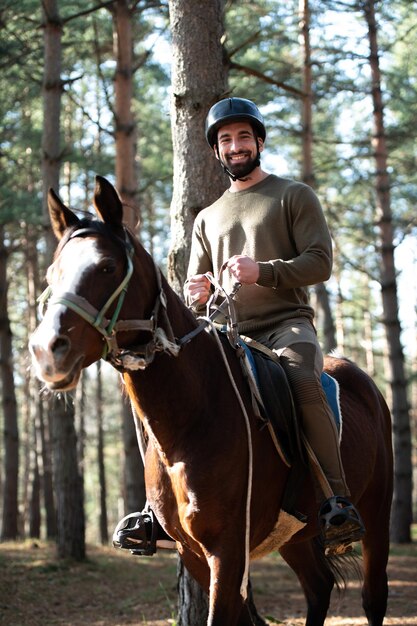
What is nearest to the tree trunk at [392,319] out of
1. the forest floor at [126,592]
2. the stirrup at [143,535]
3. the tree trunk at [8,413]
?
the forest floor at [126,592]

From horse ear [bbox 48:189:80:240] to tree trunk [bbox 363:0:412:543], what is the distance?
1341cm

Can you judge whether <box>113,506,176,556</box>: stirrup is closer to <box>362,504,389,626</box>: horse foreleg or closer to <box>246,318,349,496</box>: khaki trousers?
<box>246,318,349,496</box>: khaki trousers

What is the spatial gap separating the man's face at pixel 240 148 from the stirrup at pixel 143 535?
7.36 ft

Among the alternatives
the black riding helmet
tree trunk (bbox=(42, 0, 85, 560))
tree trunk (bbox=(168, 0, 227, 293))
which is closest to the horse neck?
the black riding helmet

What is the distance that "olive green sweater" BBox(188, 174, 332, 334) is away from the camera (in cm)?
452

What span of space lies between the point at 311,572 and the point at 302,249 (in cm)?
259

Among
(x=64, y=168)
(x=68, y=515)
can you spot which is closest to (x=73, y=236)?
(x=68, y=515)

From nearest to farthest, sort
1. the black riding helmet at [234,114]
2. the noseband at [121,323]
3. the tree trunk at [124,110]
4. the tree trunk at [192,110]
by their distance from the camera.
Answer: the noseband at [121,323]
the black riding helmet at [234,114]
the tree trunk at [192,110]
the tree trunk at [124,110]

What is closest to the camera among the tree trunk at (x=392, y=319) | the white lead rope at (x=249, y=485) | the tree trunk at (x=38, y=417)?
the white lead rope at (x=249, y=485)

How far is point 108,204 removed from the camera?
142 inches

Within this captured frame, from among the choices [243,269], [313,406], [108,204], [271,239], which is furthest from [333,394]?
[108,204]

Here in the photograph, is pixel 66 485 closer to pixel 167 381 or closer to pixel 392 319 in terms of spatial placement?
pixel 392 319

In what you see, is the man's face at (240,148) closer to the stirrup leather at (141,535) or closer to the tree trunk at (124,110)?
the stirrup leather at (141,535)

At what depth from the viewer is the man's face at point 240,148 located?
4809mm
